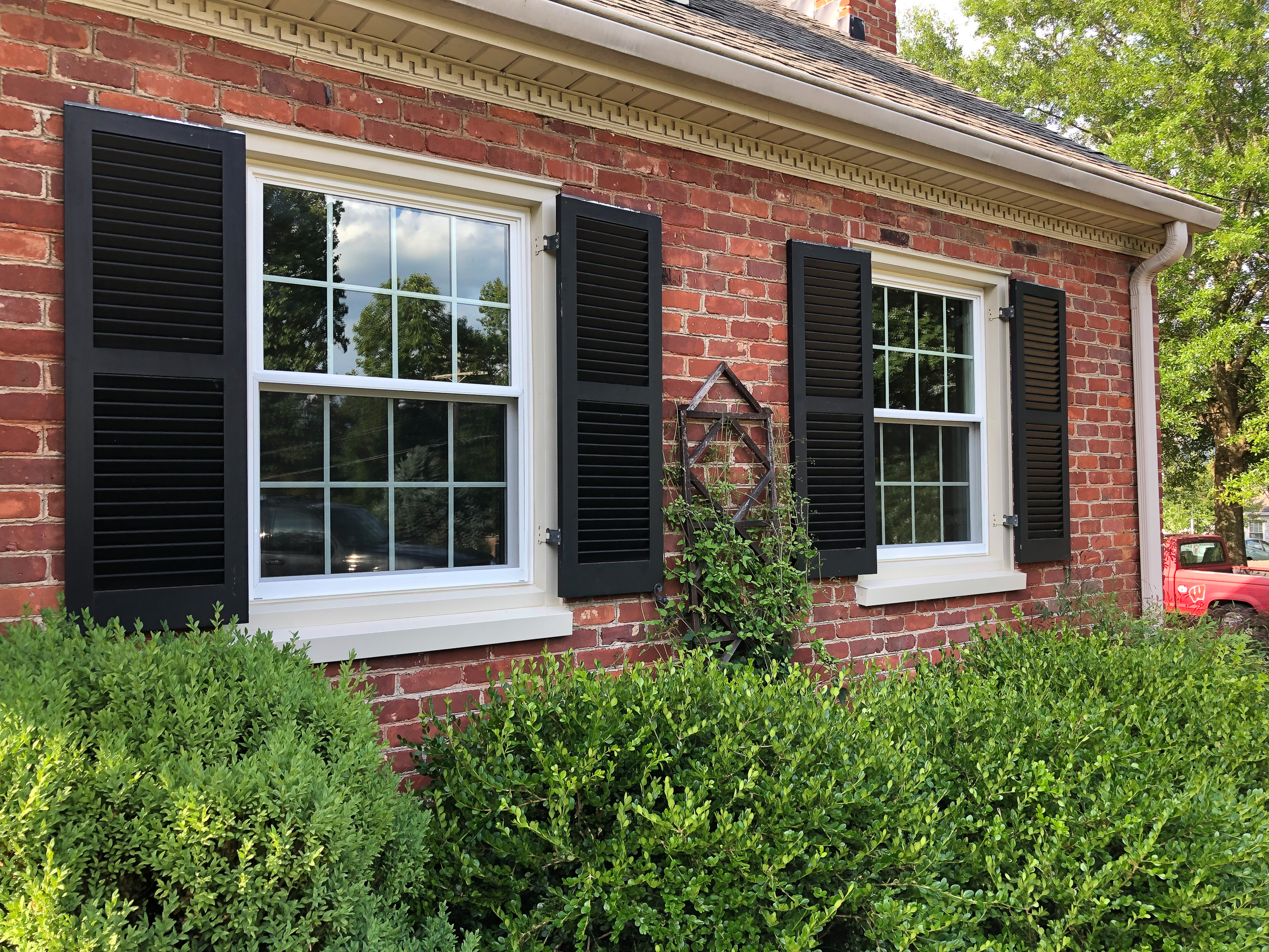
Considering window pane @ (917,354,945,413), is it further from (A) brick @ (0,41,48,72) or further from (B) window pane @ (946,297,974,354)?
(A) brick @ (0,41,48,72)

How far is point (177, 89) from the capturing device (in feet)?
9.45

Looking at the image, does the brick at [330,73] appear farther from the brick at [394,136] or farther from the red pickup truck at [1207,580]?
the red pickup truck at [1207,580]

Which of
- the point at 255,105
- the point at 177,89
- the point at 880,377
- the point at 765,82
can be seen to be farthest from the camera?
the point at 880,377

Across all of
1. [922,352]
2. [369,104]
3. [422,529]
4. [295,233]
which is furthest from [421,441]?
[922,352]

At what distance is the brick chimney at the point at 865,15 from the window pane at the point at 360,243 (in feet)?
17.6

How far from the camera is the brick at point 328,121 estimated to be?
3.11 meters

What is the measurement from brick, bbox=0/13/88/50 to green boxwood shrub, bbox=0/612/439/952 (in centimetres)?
194

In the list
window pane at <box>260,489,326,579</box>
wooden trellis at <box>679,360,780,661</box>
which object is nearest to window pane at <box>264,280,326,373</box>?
window pane at <box>260,489,326,579</box>

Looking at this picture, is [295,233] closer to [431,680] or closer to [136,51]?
[136,51]

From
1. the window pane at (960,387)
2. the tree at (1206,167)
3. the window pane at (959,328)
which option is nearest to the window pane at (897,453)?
the window pane at (960,387)

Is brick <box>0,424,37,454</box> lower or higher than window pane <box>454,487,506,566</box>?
higher

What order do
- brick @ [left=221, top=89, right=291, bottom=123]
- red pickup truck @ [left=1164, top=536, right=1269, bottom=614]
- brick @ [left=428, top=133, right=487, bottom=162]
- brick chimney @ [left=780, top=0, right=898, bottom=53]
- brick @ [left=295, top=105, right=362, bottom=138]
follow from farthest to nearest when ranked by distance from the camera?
red pickup truck @ [left=1164, top=536, right=1269, bottom=614], brick chimney @ [left=780, top=0, right=898, bottom=53], brick @ [left=428, top=133, right=487, bottom=162], brick @ [left=295, top=105, right=362, bottom=138], brick @ [left=221, top=89, right=291, bottom=123]

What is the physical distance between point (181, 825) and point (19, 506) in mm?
1545

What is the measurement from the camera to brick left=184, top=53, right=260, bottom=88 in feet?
9.57
